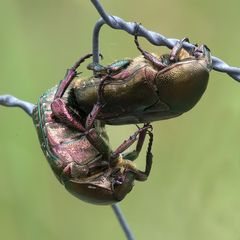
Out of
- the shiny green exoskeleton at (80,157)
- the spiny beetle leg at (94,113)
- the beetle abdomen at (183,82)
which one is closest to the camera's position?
the beetle abdomen at (183,82)

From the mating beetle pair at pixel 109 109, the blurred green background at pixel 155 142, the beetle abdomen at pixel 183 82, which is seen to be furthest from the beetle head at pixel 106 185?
the blurred green background at pixel 155 142

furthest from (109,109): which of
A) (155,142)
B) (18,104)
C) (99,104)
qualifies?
(155,142)

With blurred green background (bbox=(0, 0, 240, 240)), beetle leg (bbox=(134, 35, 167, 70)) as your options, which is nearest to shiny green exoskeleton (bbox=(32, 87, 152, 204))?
beetle leg (bbox=(134, 35, 167, 70))

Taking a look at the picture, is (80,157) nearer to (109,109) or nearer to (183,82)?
(109,109)

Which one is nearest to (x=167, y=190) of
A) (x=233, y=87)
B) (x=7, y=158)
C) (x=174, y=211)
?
(x=174, y=211)

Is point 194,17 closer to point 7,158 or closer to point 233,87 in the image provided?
point 233,87

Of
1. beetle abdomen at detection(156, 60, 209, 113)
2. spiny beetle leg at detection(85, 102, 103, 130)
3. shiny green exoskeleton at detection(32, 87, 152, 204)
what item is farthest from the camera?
shiny green exoskeleton at detection(32, 87, 152, 204)

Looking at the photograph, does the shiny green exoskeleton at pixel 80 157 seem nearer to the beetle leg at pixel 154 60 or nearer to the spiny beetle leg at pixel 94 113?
the spiny beetle leg at pixel 94 113

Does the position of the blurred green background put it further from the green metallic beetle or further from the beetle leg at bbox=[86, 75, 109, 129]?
the beetle leg at bbox=[86, 75, 109, 129]
